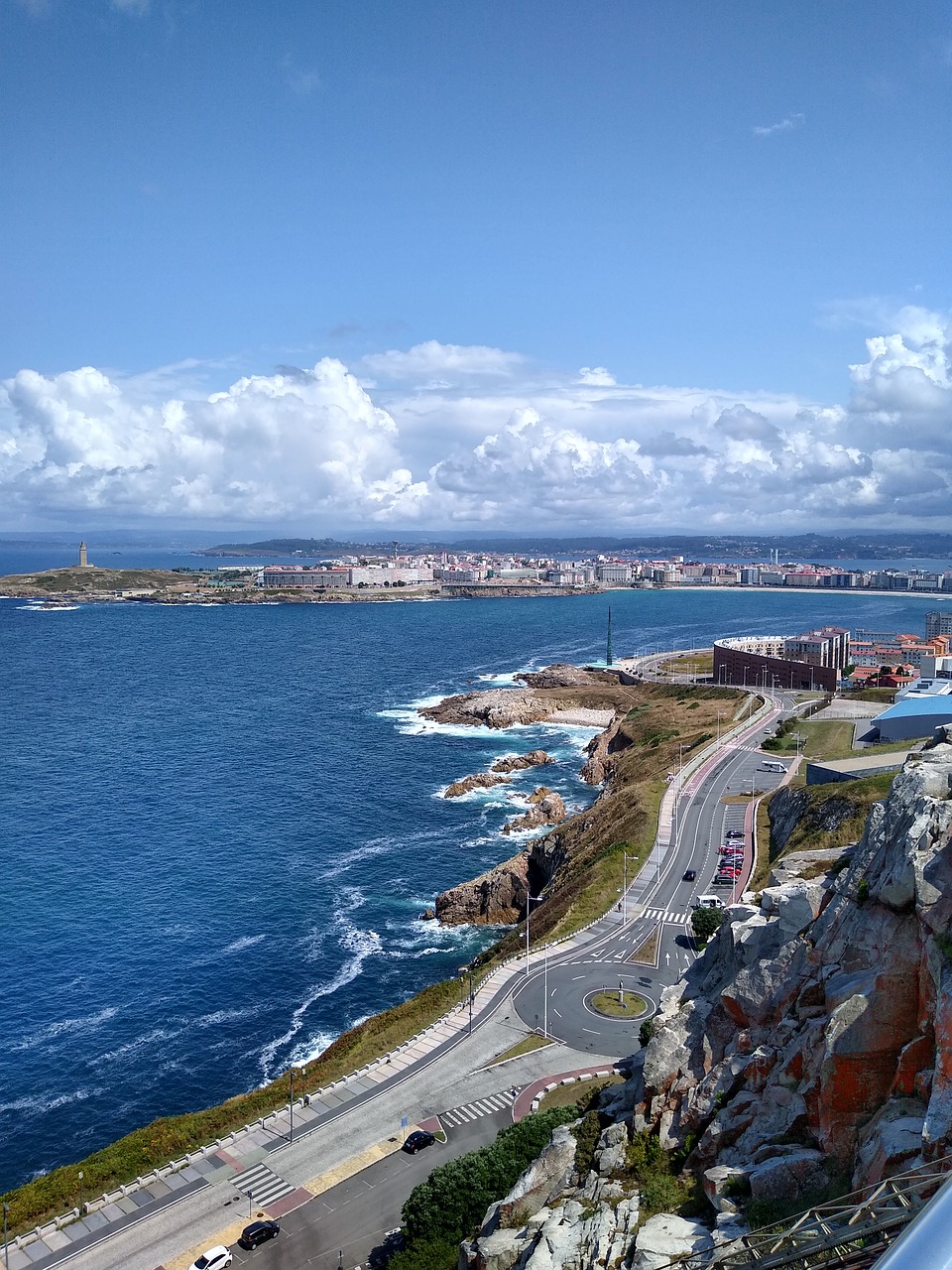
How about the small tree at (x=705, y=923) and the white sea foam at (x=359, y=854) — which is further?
the white sea foam at (x=359, y=854)

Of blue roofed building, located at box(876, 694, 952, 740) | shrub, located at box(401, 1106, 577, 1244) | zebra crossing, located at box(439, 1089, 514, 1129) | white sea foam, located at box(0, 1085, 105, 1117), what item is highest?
blue roofed building, located at box(876, 694, 952, 740)

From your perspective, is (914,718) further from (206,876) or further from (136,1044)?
(136,1044)

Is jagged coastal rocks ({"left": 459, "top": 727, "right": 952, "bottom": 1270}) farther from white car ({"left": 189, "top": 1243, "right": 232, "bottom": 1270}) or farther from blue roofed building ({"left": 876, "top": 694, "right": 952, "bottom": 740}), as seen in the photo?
blue roofed building ({"left": 876, "top": 694, "right": 952, "bottom": 740})

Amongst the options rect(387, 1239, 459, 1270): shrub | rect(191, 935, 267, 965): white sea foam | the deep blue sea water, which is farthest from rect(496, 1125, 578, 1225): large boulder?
rect(191, 935, 267, 965): white sea foam

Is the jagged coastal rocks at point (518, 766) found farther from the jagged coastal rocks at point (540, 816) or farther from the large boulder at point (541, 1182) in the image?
the large boulder at point (541, 1182)

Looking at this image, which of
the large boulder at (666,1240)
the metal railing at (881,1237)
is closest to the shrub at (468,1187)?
the large boulder at (666,1240)

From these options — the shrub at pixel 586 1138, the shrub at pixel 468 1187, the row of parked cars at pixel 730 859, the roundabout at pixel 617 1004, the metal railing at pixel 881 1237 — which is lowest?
the roundabout at pixel 617 1004

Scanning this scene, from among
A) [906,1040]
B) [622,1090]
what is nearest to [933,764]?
[906,1040]
